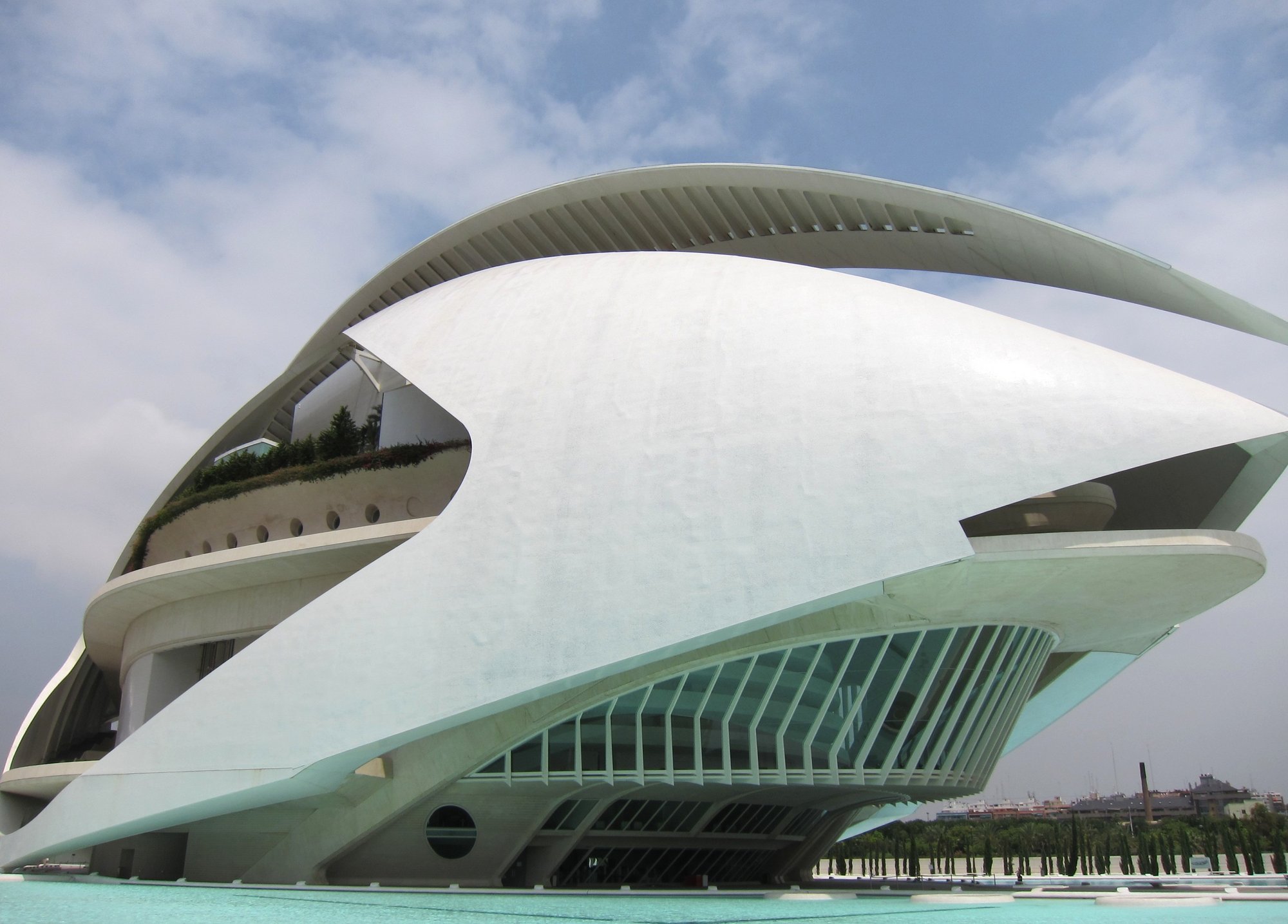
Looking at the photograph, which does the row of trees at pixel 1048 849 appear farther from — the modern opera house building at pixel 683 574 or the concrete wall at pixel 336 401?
the concrete wall at pixel 336 401

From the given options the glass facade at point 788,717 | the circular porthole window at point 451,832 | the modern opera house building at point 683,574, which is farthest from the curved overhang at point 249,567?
the circular porthole window at point 451,832

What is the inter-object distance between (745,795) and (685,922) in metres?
8.02

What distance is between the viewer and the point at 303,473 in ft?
65.7

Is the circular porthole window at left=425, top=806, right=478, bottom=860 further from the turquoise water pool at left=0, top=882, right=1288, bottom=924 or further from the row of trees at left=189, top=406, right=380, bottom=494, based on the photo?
the row of trees at left=189, top=406, right=380, bottom=494

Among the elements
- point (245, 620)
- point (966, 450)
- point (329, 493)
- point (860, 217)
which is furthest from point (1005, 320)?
point (245, 620)

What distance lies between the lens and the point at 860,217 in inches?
808

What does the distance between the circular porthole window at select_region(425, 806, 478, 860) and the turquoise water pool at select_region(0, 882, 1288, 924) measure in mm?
2254

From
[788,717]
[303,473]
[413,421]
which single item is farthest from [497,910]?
[413,421]

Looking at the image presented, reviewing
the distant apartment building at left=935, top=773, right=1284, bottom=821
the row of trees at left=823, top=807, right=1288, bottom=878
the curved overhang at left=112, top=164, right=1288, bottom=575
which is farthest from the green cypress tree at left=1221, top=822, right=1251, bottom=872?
the distant apartment building at left=935, top=773, right=1284, bottom=821

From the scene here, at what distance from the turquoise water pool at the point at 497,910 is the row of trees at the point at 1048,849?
75.5 feet

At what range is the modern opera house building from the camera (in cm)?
1322

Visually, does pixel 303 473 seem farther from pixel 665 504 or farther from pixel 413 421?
pixel 665 504

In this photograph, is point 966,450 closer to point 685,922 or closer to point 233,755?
point 685,922

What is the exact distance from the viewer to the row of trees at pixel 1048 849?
121 feet
